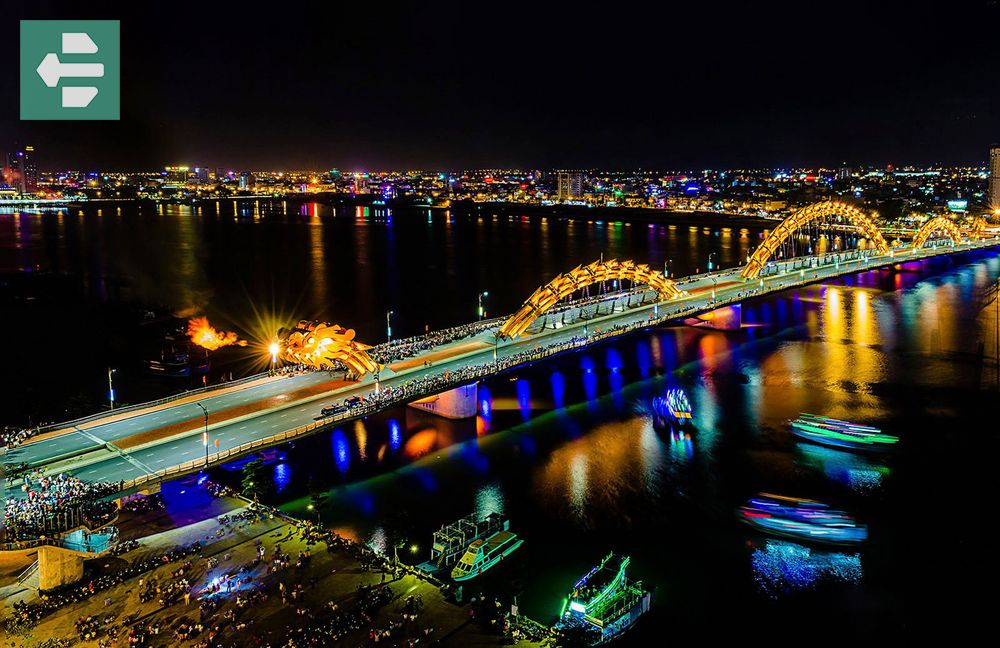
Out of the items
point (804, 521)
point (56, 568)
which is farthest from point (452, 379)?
point (56, 568)

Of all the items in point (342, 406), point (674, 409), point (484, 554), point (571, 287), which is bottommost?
point (484, 554)

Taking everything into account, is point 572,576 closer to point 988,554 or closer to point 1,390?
point 988,554

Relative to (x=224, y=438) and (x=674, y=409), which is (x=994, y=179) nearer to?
(x=674, y=409)

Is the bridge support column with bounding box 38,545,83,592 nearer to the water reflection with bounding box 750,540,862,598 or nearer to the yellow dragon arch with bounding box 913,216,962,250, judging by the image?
the water reflection with bounding box 750,540,862,598

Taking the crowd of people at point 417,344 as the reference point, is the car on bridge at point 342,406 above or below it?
below

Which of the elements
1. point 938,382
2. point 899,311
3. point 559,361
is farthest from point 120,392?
point 899,311

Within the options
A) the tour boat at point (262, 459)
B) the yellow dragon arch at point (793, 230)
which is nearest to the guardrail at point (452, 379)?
the tour boat at point (262, 459)

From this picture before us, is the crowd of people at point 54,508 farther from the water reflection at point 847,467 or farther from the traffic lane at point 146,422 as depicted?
the water reflection at point 847,467
